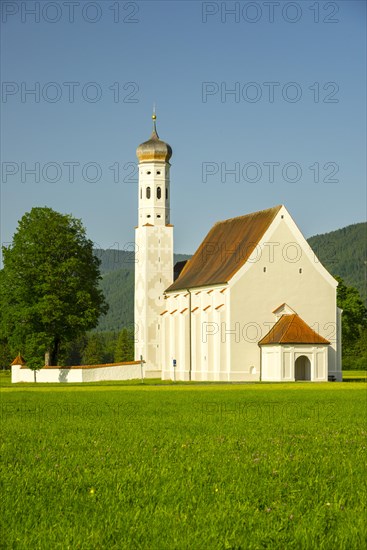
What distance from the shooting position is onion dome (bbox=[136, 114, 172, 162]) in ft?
303

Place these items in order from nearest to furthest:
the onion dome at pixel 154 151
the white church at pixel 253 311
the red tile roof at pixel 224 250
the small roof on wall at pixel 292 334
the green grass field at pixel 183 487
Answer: the green grass field at pixel 183 487, the small roof on wall at pixel 292 334, the white church at pixel 253 311, the red tile roof at pixel 224 250, the onion dome at pixel 154 151

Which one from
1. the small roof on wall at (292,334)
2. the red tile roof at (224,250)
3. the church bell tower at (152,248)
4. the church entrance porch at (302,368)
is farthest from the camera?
the church bell tower at (152,248)

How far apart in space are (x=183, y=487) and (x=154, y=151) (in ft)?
270

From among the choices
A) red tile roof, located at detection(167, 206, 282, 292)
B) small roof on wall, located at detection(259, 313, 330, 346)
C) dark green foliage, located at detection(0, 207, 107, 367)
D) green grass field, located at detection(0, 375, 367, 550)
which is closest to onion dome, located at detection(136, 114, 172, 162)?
red tile roof, located at detection(167, 206, 282, 292)

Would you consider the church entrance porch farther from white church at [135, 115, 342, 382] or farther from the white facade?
the white facade

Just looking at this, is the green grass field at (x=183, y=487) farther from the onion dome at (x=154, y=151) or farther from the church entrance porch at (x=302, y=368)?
the onion dome at (x=154, y=151)

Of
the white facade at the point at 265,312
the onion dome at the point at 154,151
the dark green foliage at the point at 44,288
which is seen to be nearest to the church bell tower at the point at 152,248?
the onion dome at the point at 154,151

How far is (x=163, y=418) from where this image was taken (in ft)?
81.6

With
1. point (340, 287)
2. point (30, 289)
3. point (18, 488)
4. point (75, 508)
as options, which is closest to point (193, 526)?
point (75, 508)

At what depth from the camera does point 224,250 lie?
81562mm

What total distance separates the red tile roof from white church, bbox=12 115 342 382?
12 centimetres

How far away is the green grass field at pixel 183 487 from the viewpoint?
8688mm

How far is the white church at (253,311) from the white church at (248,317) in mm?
78

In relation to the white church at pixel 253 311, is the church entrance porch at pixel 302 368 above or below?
below
